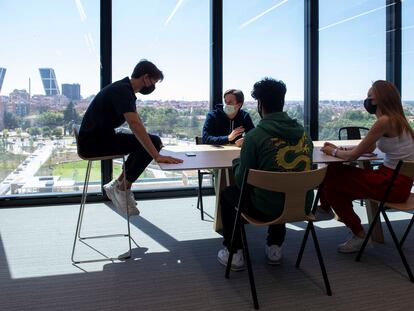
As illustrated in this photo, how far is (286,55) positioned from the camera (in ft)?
17.1

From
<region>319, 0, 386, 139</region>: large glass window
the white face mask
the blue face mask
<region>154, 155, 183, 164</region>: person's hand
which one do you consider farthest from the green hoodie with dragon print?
<region>319, 0, 386, 139</region>: large glass window

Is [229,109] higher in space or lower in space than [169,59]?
lower

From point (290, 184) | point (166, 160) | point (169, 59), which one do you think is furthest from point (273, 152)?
point (169, 59)

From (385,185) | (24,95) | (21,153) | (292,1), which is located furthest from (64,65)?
(385,185)

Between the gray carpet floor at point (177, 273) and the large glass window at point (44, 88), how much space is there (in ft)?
2.82

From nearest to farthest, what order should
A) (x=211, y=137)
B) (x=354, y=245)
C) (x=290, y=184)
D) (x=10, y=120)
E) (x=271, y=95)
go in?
1. (x=290, y=184)
2. (x=271, y=95)
3. (x=354, y=245)
4. (x=211, y=137)
5. (x=10, y=120)

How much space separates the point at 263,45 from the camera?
5.09 m

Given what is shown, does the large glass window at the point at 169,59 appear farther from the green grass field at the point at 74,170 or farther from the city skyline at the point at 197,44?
the green grass field at the point at 74,170

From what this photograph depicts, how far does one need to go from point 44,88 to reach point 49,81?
0.30 feet

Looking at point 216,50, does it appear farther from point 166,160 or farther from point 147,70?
point 166,160

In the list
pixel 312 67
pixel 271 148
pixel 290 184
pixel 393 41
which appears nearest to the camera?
pixel 290 184

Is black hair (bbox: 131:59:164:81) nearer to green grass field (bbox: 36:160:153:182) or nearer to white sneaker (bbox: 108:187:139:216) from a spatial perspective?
white sneaker (bbox: 108:187:139:216)

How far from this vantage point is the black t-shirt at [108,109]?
2.76 m

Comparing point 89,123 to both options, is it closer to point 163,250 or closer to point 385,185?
point 163,250
